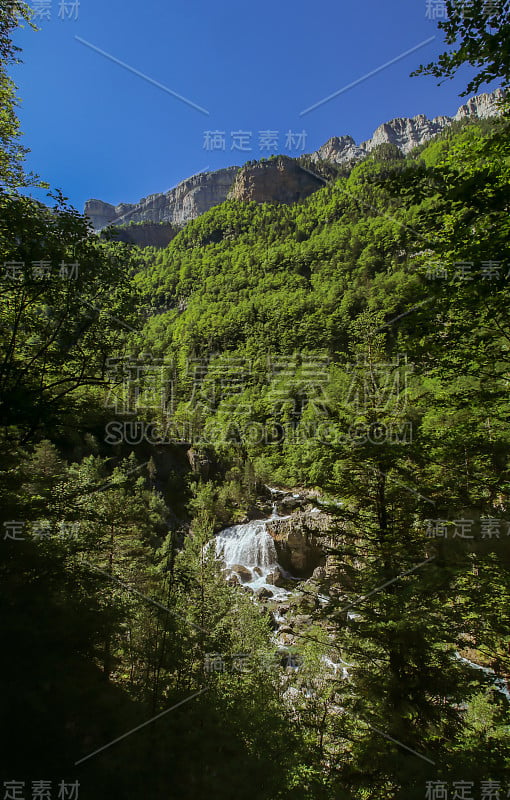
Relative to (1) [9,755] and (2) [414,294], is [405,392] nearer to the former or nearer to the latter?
(2) [414,294]

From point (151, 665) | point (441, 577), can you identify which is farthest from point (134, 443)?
point (441, 577)

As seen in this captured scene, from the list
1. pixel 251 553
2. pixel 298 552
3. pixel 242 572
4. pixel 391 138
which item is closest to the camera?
pixel 242 572

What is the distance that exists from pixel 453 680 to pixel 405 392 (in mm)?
4824

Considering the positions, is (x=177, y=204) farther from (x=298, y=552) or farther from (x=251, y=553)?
(x=298, y=552)

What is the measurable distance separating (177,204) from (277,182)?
6089 centimetres

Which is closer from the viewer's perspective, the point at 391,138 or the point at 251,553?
the point at 251,553

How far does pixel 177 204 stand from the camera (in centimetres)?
16038

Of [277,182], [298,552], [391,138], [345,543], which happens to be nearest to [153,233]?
[277,182]

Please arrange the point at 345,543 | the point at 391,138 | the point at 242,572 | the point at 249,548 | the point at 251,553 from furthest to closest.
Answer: the point at 391,138 < the point at 249,548 < the point at 251,553 < the point at 242,572 < the point at 345,543

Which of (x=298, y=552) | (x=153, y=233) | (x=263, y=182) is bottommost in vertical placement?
(x=298, y=552)

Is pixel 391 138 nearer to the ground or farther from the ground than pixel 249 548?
farther from the ground

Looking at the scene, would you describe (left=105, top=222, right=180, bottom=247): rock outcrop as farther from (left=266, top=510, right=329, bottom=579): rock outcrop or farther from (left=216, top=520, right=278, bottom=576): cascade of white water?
(left=266, top=510, right=329, bottom=579): rock outcrop

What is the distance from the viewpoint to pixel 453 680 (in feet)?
16.4

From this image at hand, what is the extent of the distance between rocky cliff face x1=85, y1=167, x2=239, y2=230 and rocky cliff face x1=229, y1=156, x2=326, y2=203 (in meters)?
31.0
